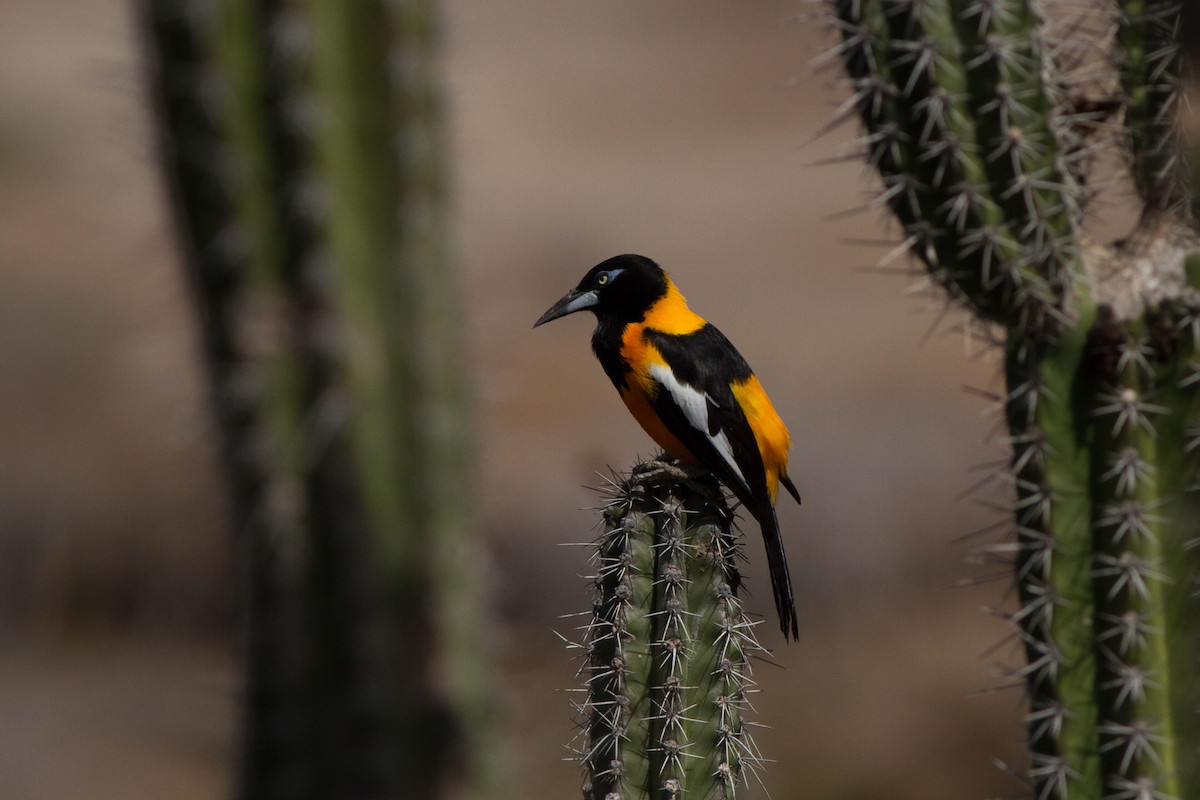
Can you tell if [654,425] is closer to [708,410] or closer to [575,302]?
[708,410]

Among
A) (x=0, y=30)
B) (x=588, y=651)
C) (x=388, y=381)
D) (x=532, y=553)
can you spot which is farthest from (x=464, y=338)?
(x=0, y=30)

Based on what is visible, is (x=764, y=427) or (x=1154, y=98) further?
(x=764, y=427)

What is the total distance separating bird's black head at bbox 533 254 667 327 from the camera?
15.4 ft

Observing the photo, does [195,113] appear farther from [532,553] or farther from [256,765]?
[532,553]

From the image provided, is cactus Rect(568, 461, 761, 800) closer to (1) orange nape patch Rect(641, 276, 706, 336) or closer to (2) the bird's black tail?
(2) the bird's black tail

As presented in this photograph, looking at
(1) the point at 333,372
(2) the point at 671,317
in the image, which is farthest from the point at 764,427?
(1) the point at 333,372

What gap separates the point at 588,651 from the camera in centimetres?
311

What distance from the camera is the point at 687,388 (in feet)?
13.8

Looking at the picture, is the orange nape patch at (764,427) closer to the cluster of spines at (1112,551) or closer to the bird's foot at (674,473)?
the bird's foot at (674,473)

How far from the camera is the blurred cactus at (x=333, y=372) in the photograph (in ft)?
7.81

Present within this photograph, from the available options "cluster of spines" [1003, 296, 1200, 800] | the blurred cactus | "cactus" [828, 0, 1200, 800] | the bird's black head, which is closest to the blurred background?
the blurred cactus

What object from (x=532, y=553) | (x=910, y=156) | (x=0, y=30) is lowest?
(x=532, y=553)

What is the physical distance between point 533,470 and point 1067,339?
23.7 ft

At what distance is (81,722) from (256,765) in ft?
22.8
